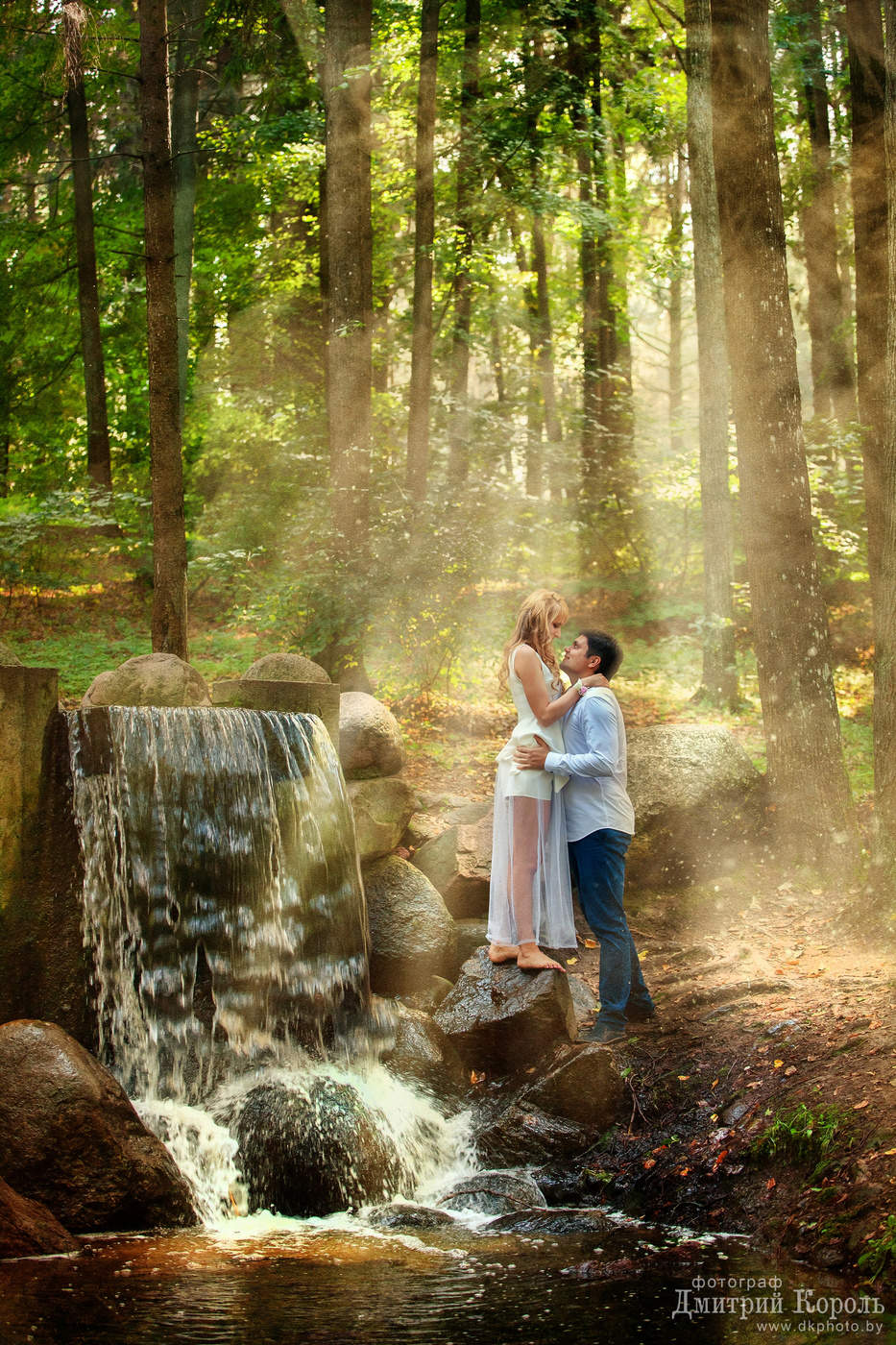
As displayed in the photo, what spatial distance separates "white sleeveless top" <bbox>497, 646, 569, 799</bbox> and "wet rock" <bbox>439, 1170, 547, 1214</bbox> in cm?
197

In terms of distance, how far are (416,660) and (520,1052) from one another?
6570mm

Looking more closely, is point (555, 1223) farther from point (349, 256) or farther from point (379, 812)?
point (349, 256)

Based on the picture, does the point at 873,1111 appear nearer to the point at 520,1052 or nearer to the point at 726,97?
the point at 520,1052

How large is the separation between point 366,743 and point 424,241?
27.5 ft

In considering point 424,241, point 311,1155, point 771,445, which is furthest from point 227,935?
point 424,241

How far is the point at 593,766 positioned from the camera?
5.71m

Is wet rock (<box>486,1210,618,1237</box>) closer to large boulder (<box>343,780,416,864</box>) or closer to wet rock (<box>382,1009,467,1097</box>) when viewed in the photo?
wet rock (<box>382,1009,467,1097</box>)

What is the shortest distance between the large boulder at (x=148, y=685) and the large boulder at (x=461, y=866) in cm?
230

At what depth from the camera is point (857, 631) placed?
1622 cm

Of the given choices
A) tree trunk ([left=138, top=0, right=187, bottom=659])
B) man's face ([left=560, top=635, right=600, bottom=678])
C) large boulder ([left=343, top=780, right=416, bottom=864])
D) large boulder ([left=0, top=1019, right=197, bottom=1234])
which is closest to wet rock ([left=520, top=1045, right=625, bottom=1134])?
large boulder ([left=0, top=1019, right=197, bottom=1234])

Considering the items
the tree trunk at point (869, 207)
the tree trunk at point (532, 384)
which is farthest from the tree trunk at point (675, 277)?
the tree trunk at point (869, 207)

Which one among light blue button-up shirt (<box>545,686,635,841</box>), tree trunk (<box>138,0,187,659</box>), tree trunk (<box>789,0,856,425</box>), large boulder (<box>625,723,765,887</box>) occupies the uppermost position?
tree trunk (<box>789,0,856,425</box>)

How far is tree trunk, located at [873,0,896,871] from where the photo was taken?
21.7 ft

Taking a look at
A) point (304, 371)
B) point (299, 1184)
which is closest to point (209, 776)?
point (299, 1184)
